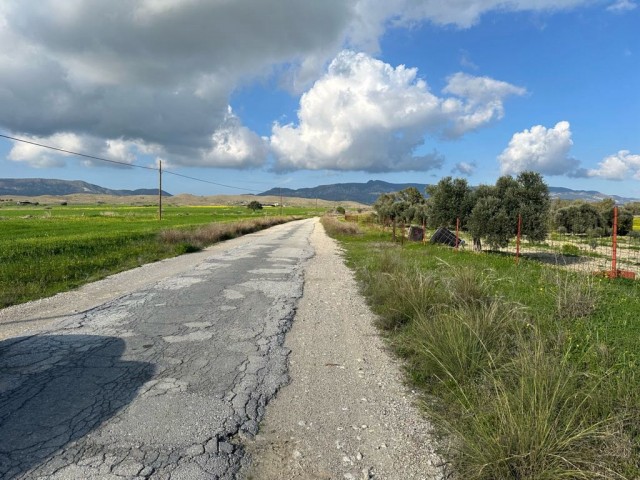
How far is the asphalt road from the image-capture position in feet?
9.94

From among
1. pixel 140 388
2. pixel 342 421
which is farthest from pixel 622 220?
pixel 140 388

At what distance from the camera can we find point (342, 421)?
3717mm

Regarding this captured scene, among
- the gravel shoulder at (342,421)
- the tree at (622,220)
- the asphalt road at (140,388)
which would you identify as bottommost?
the gravel shoulder at (342,421)

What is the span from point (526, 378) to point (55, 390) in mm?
4364

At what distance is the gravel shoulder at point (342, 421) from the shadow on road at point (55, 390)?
146 cm

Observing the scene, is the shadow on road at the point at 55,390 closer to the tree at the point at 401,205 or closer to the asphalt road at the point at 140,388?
the asphalt road at the point at 140,388

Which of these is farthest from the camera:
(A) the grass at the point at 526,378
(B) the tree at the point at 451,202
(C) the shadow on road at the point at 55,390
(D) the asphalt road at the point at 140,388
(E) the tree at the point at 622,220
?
(E) the tree at the point at 622,220

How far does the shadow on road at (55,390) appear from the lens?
318 centimetres

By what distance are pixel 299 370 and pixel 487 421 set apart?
2.34m

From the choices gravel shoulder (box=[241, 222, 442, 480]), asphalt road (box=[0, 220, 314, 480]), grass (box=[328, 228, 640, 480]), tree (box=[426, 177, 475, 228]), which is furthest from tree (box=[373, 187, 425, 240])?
gravel shoulder (box=[241, 222, 442, 480])

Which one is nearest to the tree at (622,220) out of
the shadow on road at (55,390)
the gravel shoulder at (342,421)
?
the gravel shoulder at (342,421)

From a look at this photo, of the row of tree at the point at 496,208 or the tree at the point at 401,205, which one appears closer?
the row of tree at the point at 496,208

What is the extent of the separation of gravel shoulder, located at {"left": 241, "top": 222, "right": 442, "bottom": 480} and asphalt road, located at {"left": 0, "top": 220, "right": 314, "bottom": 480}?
214mm

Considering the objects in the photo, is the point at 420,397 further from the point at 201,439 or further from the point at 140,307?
the point at 140,307
